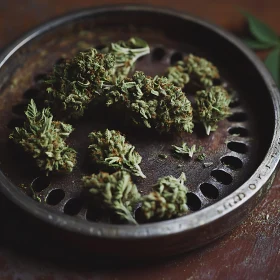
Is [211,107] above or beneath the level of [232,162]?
above

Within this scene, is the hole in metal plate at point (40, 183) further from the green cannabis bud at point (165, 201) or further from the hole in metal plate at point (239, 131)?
the hole in metal plate at point (239, 131)

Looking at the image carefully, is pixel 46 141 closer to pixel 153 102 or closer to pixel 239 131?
pixel 153 102

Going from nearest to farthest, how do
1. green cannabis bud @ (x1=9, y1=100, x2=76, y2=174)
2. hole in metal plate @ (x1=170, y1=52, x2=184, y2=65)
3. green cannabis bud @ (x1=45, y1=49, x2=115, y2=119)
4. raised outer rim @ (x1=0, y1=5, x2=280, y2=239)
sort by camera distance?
raised outer rim @ (x1=0, y1=5, x2=280, y2=239) < green cannabis bud @ (x1=9, y1=100, x2=76, y2=174) < green cannabis bud @ (x1=45, y1=49, x2=115, y2=119) < hole in metal plate @ (x1=170, y1=52, x2=184, y2=65)

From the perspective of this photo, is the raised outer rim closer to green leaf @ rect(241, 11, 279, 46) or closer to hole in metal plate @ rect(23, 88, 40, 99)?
hole in metal plate @ rect(23, 88, 40, 99)

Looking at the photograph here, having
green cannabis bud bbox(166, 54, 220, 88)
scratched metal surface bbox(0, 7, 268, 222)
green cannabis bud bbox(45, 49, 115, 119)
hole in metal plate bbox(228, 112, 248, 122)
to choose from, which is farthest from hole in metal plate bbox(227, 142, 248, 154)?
green cannabis bud bbox(45, 49, 115, 119)

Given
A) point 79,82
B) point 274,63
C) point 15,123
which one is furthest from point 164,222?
point 274,63

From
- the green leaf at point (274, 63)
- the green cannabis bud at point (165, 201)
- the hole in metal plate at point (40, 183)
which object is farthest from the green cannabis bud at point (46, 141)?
the green leaf at point (274, 63)
